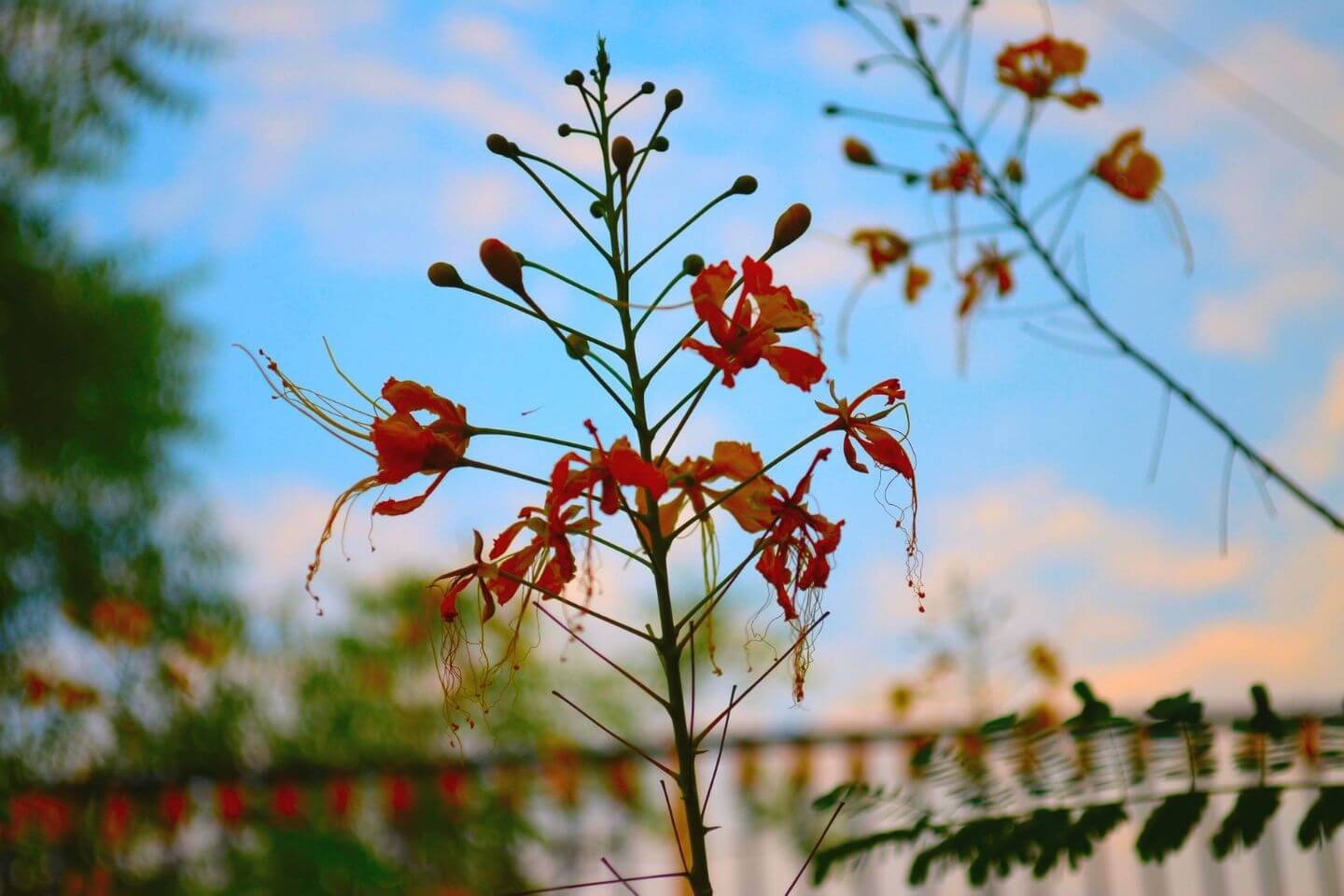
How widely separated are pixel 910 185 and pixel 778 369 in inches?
40.0

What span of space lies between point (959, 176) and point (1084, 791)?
85 centimetres

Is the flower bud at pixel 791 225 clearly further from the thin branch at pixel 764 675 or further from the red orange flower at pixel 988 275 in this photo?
the red orange flower at pixel 988 275

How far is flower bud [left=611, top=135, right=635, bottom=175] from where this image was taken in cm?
76

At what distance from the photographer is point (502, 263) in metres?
0.75

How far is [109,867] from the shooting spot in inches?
151

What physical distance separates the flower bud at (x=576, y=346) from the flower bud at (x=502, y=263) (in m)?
0.07

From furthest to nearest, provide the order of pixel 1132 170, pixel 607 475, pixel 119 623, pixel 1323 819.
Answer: pixel 119 623 < pixel 1132 170 < pixel 1323 819 < pixel 607 475

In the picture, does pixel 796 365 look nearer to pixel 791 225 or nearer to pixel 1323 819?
pixel 791 225

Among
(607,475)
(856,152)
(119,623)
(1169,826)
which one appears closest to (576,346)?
(607,475)

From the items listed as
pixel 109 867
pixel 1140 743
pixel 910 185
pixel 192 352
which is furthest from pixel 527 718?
pixel 1140 743

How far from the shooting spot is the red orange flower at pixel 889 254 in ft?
5.80

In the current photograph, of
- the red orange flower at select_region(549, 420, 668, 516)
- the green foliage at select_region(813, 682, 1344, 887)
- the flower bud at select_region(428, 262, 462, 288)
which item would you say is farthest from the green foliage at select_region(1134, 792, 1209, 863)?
the flower bud at select_region(428, 262, 462, 288)

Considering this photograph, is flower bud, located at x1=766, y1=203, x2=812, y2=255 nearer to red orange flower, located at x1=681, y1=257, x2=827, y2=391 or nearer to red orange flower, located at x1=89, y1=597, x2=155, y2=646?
red orange flower, located at x1=681, y1=257, x2=827, y2=391

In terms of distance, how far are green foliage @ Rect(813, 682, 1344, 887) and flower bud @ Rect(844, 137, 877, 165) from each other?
0.87 m
